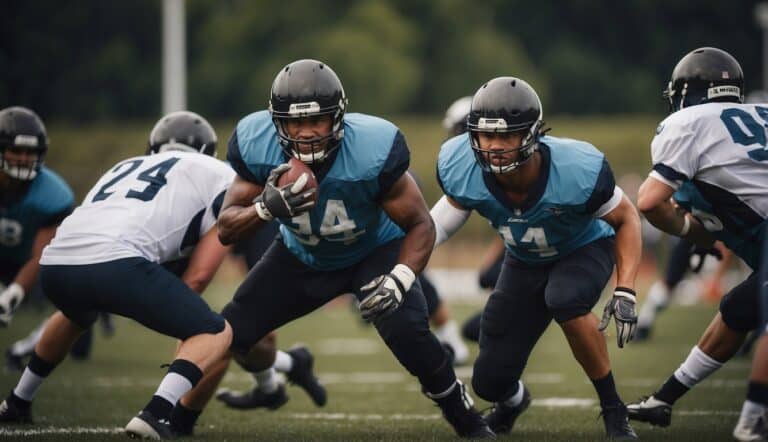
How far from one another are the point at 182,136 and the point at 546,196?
1995 millimetres

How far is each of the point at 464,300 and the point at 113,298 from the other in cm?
1209

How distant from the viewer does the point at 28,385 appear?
5.45 meters

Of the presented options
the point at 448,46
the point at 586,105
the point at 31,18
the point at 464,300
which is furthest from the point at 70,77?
the point at 464,300

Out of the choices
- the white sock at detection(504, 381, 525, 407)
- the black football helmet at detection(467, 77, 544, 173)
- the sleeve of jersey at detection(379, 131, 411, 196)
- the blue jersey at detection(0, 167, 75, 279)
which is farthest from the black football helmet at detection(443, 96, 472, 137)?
the sleeve of jersey at detection(379, 131, 411, 196)

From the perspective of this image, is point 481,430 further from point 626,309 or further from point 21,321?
point 21,321

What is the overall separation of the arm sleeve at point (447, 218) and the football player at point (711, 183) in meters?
0.86

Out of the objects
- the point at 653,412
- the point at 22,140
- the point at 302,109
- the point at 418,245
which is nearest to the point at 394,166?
the point at 418,245

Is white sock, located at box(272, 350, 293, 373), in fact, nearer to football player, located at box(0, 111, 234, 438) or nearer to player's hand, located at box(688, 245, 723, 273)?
football player, located at box(0, 111, 234, 438)

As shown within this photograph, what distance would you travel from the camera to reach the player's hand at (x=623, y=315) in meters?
4.75

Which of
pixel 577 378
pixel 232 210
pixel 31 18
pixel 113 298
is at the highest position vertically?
pixel 232 210

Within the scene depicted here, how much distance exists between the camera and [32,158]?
6.64 meters

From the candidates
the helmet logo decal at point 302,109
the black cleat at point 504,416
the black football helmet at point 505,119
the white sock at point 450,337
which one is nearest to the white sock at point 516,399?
the black cleat at point 504,416

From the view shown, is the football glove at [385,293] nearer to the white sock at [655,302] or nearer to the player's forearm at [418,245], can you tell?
the player's forearm at [418,245]

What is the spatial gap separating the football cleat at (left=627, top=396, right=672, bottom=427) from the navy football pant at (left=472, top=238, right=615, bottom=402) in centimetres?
56
